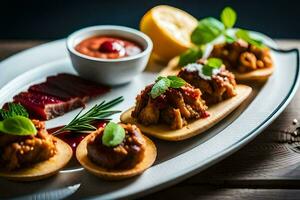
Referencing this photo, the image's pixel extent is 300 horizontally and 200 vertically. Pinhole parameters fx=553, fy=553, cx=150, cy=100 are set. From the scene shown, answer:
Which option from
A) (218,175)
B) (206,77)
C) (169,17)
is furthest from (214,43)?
(218,175)

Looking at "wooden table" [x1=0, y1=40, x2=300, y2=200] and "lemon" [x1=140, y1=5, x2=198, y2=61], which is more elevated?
"lemon" [x1=140, y1=5, x2=198, y2=61]

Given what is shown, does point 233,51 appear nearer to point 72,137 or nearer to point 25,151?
A: point 72,137

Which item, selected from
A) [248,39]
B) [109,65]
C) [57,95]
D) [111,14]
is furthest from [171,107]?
[111,14]

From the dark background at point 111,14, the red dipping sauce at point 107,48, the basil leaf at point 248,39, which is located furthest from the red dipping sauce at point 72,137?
the dark background at point 111,14

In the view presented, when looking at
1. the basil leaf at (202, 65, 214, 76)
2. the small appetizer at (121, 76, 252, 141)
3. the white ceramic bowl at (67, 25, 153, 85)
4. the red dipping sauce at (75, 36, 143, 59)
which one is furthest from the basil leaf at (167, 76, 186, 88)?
the red dipping sauce at (75, 36, 143, 59)

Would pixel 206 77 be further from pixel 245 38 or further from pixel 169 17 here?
pixel 169 17

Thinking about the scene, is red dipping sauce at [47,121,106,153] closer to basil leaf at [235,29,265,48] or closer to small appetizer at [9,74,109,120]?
small appetizer at [9,74,109,120]

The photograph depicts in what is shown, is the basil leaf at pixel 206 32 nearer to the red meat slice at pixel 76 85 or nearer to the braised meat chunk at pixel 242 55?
the braised meat chunk at pixel 242 55
